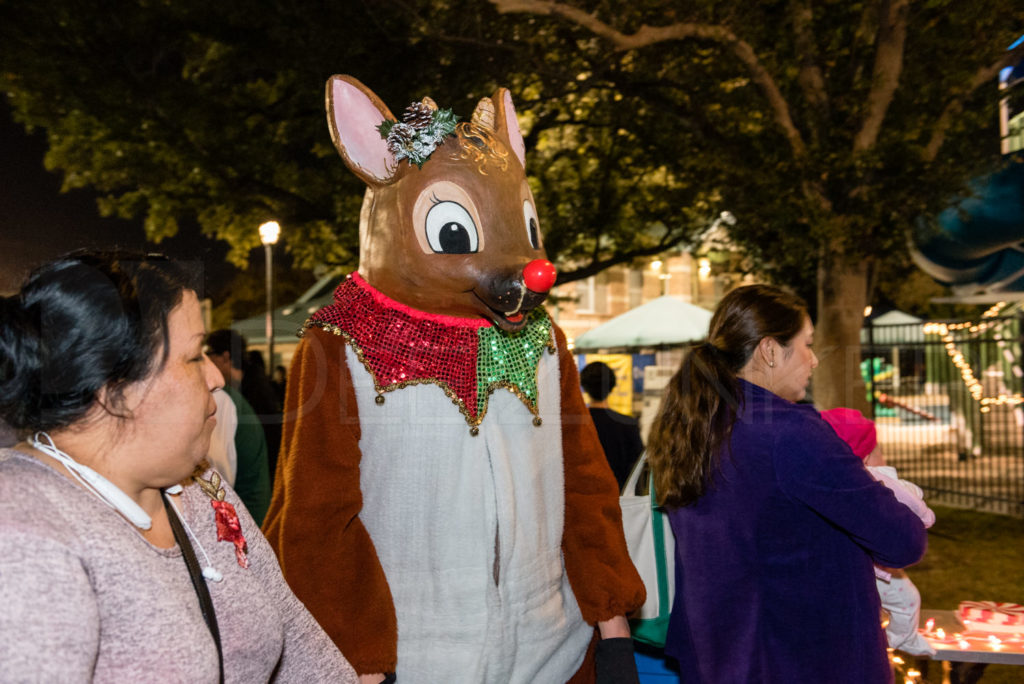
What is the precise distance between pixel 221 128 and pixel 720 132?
6011mm

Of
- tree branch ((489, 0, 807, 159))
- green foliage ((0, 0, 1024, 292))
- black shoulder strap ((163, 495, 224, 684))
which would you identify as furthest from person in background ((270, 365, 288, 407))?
black shoulder strap ((163, 495, 224, 684))

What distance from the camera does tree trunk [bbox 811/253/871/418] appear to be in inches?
271

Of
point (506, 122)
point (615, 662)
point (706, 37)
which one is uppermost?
point (706, 37)

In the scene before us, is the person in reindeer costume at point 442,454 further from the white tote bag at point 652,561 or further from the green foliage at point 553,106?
the green foliage at point 553,106

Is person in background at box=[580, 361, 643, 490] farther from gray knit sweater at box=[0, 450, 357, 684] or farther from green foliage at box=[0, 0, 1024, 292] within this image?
gray knit sweater at box=[0, 450, 357, 684]

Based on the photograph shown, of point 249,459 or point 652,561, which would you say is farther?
point 249,459

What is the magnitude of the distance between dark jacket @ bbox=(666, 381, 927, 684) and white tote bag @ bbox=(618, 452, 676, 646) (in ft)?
0.94

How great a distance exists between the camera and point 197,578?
1331 mm

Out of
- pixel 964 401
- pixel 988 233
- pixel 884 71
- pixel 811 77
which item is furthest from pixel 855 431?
pixel 964 401

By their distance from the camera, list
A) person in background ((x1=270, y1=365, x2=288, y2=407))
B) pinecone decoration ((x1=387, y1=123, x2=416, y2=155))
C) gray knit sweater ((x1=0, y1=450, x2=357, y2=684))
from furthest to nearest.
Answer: person in background ((x1=270, y1=365, x2=288, y2=407)), pinecone decoration ((x1=387, y1=123, x2=416, y2=155)), gray knit sweater ((x1=0, y1=450, x2=357, y2=684))

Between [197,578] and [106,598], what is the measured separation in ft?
0.64

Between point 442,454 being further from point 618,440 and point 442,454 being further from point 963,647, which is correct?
point 618,440

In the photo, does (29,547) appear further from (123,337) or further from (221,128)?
(221,128)

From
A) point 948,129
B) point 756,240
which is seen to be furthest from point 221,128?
point 948,129
